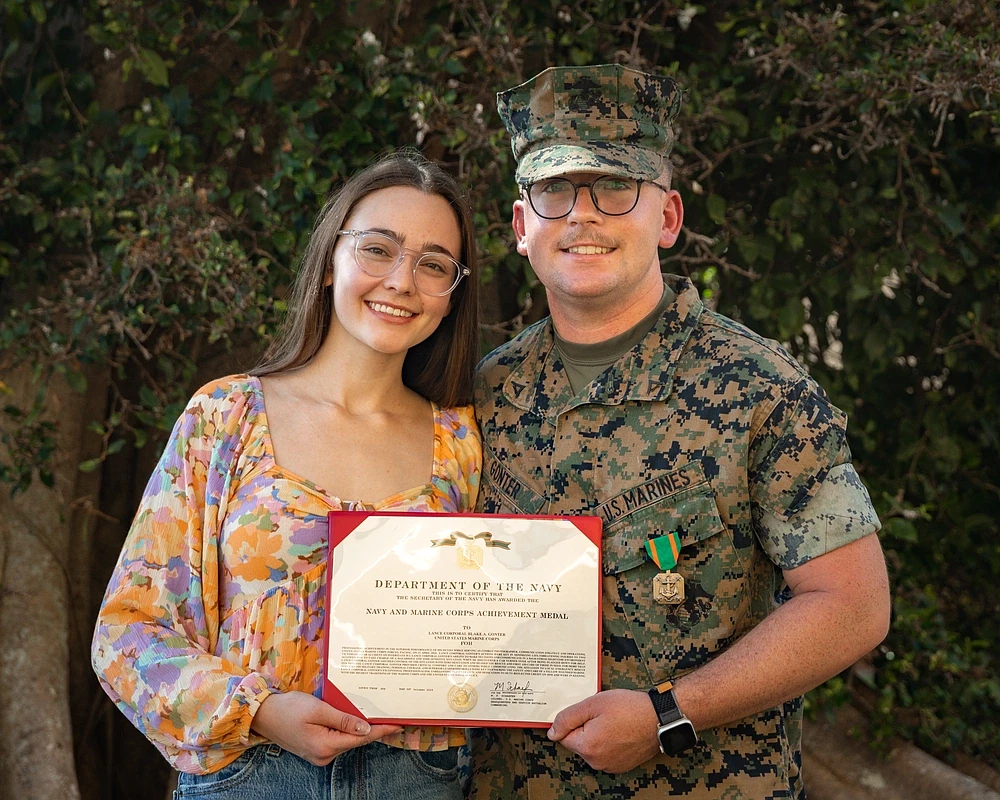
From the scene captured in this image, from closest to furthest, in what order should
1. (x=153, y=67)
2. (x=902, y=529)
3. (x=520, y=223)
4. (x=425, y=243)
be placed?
(x=425, y=243) < (x=520, y=223) < (x=153, y=67) < (x=902, y=529)

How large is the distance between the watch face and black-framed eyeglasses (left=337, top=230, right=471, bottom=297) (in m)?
1.14

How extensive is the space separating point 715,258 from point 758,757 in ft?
5.87

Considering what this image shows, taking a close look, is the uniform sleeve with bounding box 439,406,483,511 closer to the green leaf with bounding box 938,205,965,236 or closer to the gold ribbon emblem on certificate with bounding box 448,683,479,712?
the gold ribbon emblem on certificate with bounding box 448,683,479,712

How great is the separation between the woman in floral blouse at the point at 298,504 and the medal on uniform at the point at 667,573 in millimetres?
511

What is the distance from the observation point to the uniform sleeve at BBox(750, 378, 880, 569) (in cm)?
220

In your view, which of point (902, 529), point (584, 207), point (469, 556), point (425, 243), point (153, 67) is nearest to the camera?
point (469, 556)

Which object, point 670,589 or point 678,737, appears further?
point 670,589

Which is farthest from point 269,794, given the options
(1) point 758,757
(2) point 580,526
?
(1) point 758,757

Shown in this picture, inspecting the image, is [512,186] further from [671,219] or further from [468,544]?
[468,544]

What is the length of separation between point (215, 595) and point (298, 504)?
0.26 metres

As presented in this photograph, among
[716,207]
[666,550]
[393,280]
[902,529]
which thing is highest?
[393,280]

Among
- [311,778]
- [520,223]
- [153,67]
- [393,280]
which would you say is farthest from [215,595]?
[153,67]

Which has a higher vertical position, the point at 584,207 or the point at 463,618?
the point at 584,207

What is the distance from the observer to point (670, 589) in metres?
2.29
